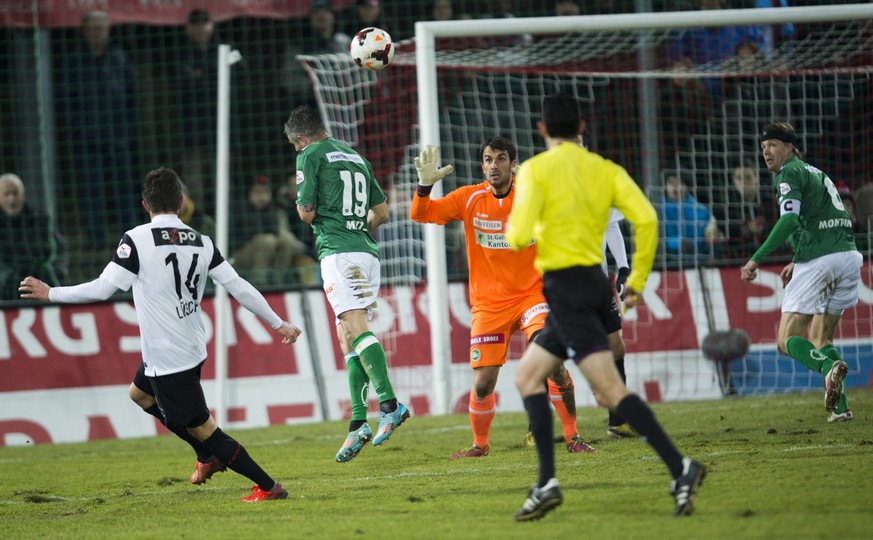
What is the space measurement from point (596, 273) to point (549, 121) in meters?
0.83

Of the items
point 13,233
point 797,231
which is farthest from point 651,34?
point 13,233

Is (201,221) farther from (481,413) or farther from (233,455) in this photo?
(233,455)

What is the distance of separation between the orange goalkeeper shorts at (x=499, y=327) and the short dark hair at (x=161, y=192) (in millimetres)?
2569

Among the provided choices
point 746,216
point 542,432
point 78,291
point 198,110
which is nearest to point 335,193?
point 78,291

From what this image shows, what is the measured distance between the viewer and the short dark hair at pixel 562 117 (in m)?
5.83

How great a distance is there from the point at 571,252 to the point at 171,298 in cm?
252

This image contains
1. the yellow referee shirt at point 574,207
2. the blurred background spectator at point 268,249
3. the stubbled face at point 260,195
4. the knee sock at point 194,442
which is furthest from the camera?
the stubbled face at point 260,195

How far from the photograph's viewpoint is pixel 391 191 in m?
12.9

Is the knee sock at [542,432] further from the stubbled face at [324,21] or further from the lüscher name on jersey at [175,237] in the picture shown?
the stubbled face at [324,21]

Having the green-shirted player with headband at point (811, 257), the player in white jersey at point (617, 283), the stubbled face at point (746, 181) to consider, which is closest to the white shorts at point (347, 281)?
the player in white jersey at point (617, 283)

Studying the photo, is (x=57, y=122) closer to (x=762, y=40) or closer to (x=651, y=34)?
(x=651, y=34)

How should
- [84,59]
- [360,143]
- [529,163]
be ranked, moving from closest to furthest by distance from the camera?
1. [529,163]
2. [360,143]
3. [84,59]

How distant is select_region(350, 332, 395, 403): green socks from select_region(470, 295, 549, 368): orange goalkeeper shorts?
0.65m

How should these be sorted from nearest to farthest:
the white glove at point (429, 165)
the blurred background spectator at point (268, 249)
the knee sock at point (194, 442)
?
the knee sock at point (194, 442) < the white glove at point (429, 165) < the blurred background spectator at point (268, 249)
